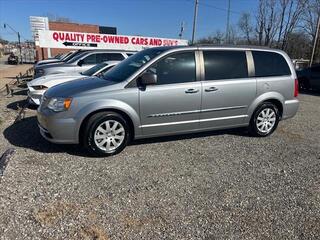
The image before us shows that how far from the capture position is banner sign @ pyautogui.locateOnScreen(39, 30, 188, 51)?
72.8 feet

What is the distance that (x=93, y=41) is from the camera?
24.2 m

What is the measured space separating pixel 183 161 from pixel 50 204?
211 cm

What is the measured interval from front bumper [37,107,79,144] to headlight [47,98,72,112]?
7 cm

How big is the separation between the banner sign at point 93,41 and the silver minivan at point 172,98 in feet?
55.4

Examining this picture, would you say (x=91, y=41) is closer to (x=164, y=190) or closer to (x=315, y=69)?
(x=315, y=69)

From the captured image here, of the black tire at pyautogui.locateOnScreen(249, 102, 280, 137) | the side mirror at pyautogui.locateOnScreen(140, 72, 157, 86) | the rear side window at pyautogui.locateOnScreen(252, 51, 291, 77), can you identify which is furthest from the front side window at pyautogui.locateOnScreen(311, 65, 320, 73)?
the side mirror at pyautogui.locateOnScreen(140, 72, 157, 86)

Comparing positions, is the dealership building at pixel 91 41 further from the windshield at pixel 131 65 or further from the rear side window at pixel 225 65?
the rear side window at pixel 225 65

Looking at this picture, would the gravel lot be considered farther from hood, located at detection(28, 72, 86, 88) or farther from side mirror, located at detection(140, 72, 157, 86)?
hood, located at detection(28, 72, 86, 88)

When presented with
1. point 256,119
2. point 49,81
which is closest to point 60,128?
point 256,119

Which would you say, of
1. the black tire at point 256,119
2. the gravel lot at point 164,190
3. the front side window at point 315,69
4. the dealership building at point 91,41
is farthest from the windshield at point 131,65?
the dealership building at point 91,41

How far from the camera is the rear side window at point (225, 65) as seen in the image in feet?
18.1

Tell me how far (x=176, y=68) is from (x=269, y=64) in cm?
206

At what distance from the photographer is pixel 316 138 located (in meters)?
6.42

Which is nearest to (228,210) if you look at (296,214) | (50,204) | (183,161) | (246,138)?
(296,214)
